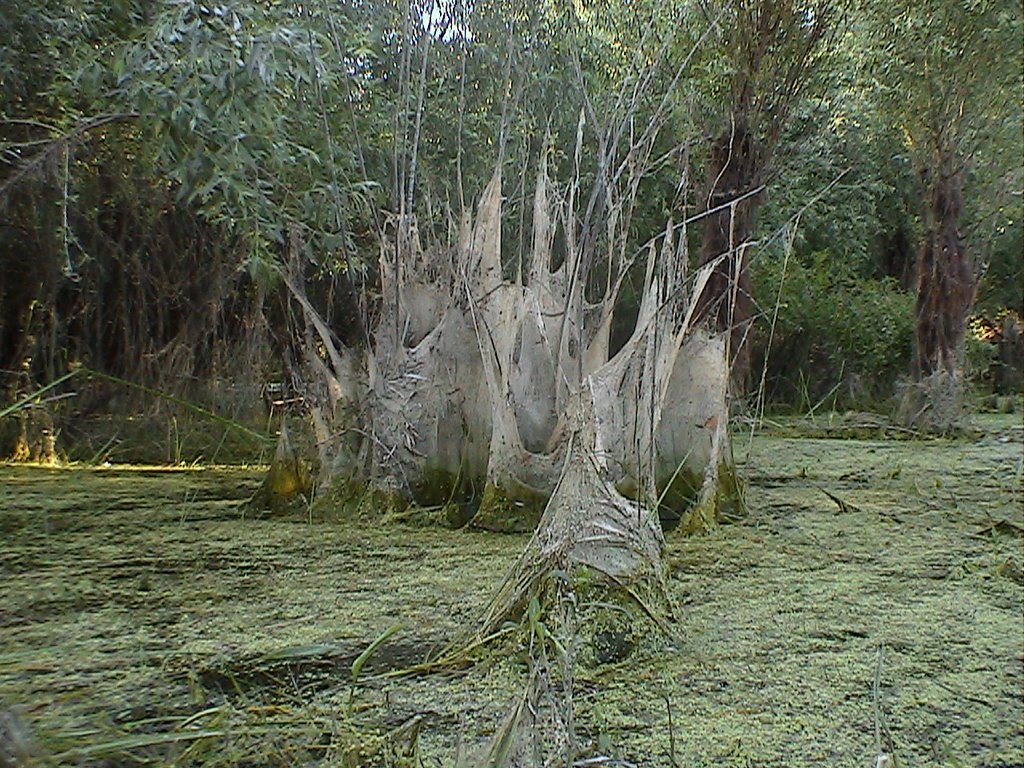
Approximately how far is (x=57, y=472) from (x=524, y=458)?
1.50 meters

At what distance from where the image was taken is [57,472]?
2.99 m

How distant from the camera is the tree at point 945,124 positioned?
430 cm

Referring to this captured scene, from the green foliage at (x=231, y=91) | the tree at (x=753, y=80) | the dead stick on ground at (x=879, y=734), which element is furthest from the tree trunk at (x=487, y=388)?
the tree at (x=753, y=80)

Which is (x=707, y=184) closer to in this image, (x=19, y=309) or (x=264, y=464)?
(x=264, y=464)

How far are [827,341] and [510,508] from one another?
14.6ft

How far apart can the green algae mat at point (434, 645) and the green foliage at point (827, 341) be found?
12.5 feet

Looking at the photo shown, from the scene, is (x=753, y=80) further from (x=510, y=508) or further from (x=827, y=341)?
(x=827, y=341)

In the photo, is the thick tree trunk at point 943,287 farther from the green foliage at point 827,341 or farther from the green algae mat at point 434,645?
the green algae mat at point 434,645

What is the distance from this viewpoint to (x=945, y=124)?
15.1ft

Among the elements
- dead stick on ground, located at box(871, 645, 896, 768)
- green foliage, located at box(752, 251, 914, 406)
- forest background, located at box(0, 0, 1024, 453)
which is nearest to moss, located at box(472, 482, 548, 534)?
forest background, located at box(0, 0, 1024, 453)

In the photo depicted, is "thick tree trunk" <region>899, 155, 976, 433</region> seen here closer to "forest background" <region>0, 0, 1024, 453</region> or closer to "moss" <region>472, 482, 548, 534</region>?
"forest background" <region>0, 0, 1024, 453</region>

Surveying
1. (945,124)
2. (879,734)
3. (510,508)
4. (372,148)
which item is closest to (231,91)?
(510,508)

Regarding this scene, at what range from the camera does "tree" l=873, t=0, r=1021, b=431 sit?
4.30 metres

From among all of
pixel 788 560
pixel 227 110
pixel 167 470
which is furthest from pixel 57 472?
pixel 788 560
